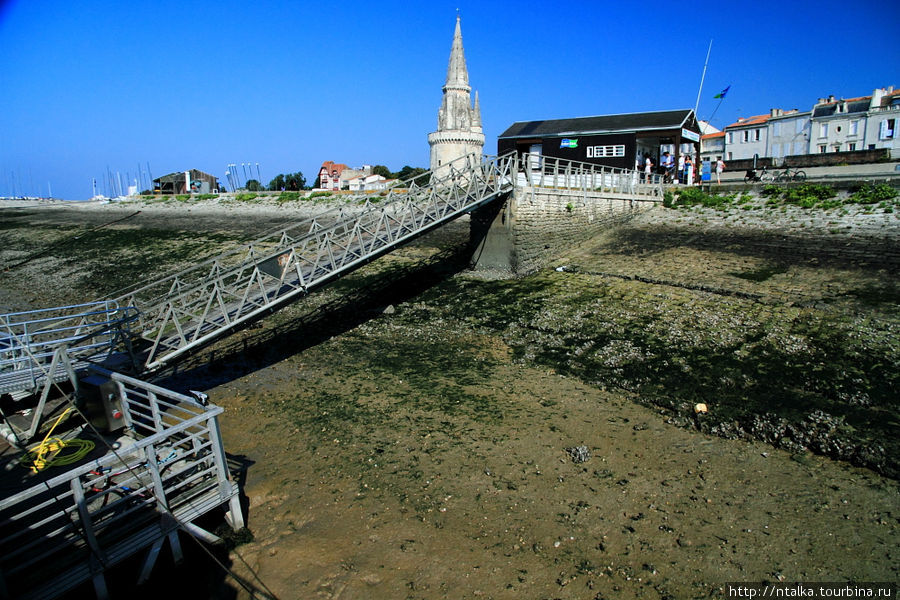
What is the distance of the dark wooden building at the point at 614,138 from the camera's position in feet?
94.6

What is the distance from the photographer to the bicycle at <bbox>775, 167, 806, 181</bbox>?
2411 cm

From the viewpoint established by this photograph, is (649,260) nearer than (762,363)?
No

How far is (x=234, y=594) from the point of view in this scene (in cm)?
636

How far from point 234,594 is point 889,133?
5624 centimetres

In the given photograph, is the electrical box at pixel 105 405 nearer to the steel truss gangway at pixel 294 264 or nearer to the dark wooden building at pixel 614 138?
the steel truss gangway at pixel 294 264

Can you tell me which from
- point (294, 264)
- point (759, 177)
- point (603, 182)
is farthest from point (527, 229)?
point (759, 177)

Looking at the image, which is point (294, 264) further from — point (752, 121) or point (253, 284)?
point (752, 121)

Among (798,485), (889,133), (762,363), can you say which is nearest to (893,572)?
(798,485)

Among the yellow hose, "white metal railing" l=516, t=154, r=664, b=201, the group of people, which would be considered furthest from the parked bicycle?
the yellow hose

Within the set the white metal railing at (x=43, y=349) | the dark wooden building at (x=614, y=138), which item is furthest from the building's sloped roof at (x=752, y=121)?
the white metal railing at (x=43, y=349)

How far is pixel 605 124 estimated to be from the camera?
30.6 meters

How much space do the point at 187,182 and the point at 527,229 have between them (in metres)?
61.3

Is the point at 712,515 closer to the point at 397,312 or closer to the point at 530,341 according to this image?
the point at 530,341

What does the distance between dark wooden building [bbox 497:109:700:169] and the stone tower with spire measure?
2.32m
